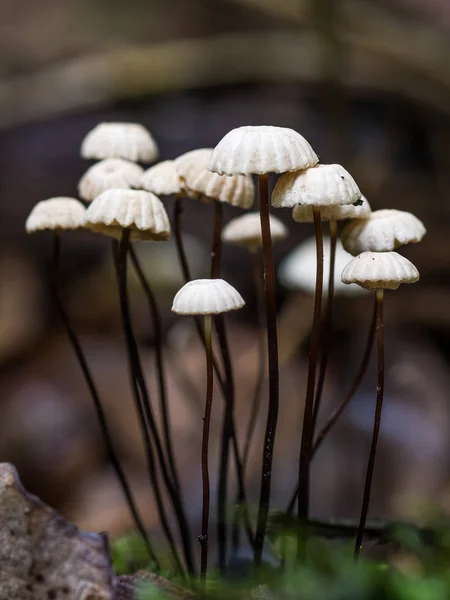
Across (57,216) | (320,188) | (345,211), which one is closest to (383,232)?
(345,211)

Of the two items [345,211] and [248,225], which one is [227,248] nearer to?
[248,225]

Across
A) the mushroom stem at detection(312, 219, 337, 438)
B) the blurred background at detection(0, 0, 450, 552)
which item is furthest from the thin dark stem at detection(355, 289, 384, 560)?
Answer: the blurred background at detection(0, 0, 450, 552)

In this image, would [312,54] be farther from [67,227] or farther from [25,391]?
[67,227]

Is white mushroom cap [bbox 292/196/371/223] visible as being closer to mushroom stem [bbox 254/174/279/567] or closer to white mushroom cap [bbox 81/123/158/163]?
mushroom stem [bbox 254/174/279/567]

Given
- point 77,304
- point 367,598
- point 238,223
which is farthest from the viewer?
point 77,304

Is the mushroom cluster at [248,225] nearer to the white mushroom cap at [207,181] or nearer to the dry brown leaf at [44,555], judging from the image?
the white mushroom cap at [207,181]

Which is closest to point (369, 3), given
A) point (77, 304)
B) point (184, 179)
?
point (77, 304)
